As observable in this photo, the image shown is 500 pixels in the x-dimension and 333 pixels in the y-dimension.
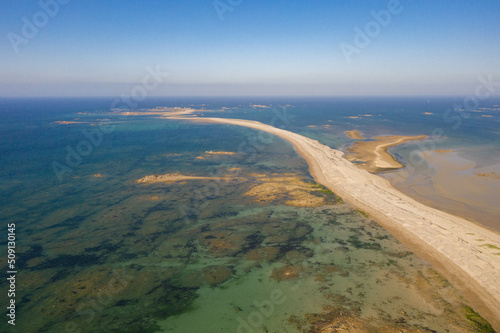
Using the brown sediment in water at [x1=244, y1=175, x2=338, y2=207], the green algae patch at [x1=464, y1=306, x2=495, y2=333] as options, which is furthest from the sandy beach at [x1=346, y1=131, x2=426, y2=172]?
the green algae patch at [x1=464, y1=306, x2=495, y2=333]

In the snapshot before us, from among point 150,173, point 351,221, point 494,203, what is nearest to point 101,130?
point 150,173

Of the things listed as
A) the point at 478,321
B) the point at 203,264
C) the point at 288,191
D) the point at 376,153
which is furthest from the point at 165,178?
the point at 376,153

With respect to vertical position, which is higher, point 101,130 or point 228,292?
point 101,130

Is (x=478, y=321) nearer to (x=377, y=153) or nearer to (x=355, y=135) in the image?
(x=377, y=153)

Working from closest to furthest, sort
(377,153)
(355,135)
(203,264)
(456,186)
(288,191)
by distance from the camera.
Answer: (203,264)
(288,191)
(456,186)
(377,153)
(355,135)

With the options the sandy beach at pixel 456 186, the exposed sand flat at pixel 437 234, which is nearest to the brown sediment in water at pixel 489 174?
the sandy beach at pixel 456 186

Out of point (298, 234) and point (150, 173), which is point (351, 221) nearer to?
point (298, 234)
